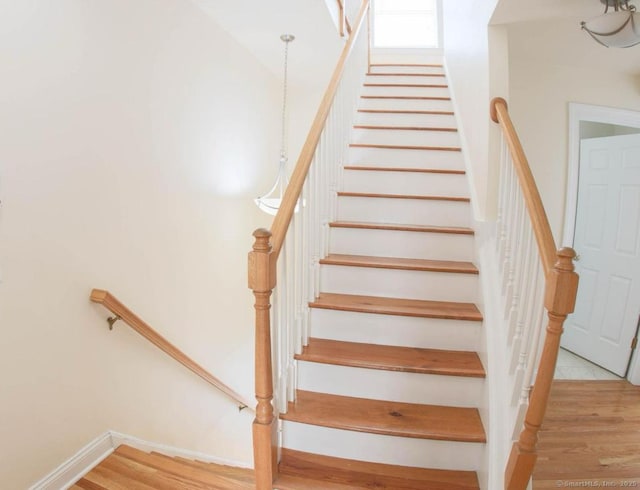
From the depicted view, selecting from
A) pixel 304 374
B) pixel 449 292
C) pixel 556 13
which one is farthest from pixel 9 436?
pixel 556 13

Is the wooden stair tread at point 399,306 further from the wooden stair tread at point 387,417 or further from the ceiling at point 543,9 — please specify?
the ceiling at point 543,9

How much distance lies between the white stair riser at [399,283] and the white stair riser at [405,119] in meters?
1.64

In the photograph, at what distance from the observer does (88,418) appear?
6.02ft

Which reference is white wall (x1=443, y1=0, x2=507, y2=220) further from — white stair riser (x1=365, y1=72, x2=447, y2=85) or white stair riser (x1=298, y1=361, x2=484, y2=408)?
white stair riser (x1=298, y1=361, x2=484, y2=408)

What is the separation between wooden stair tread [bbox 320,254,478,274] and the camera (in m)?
2.06

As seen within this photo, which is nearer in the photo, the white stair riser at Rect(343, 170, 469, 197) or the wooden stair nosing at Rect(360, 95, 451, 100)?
the white stair riser at Rect(343, 170, 469, 197)

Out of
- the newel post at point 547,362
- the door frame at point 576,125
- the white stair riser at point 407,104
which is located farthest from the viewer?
the white stair riser at point 407,104

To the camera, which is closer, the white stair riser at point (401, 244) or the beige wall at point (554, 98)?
the white stair riser at point (401, 244)

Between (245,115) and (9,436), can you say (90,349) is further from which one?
(245,115)

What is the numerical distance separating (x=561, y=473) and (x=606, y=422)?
734 millimetres

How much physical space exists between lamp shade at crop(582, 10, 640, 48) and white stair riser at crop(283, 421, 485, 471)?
202 cm

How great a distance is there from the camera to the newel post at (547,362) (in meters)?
1.14

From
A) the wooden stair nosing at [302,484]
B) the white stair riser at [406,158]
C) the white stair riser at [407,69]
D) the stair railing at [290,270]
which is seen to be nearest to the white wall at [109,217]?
the stair railing at [290,270]

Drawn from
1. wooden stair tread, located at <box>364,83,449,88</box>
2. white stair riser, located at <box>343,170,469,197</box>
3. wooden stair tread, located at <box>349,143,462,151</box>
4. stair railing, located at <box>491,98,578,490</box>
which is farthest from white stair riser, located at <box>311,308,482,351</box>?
wooden stair tread, located at <box>364,83,449,88</box>
